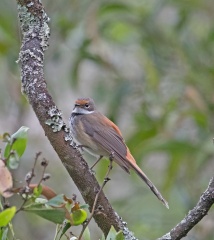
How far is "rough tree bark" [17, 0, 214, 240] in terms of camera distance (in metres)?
2.15

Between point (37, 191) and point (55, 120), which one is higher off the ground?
point (55, 120)

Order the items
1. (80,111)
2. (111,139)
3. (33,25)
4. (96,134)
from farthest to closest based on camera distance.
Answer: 1. (80,111)
2. (96,134)
3. (111,139)
4. (33,25)

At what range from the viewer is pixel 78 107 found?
471 cm

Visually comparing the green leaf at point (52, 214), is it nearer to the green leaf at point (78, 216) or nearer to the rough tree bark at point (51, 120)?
the green leaf at point (78, 216)

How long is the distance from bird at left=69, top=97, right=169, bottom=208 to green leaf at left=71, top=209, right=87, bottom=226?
65.1 inches

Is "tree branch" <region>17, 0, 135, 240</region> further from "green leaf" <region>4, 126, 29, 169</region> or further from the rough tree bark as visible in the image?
"green leaf" <region>4, 126, 29, 169</region>

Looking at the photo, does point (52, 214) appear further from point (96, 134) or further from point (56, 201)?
point (96, 134)

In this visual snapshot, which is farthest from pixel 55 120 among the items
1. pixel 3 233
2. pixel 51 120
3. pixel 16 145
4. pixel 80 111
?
pixel 80 111

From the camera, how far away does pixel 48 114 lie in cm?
213

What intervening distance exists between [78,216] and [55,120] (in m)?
0.31

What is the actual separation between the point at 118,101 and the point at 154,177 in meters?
1.25

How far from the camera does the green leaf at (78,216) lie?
75.8 inches

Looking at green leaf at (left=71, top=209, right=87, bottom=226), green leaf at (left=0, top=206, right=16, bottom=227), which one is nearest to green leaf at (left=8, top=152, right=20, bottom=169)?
green leaf at (left=0, top=206, right=16, bottom=227)

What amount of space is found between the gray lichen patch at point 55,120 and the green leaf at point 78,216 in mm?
300
